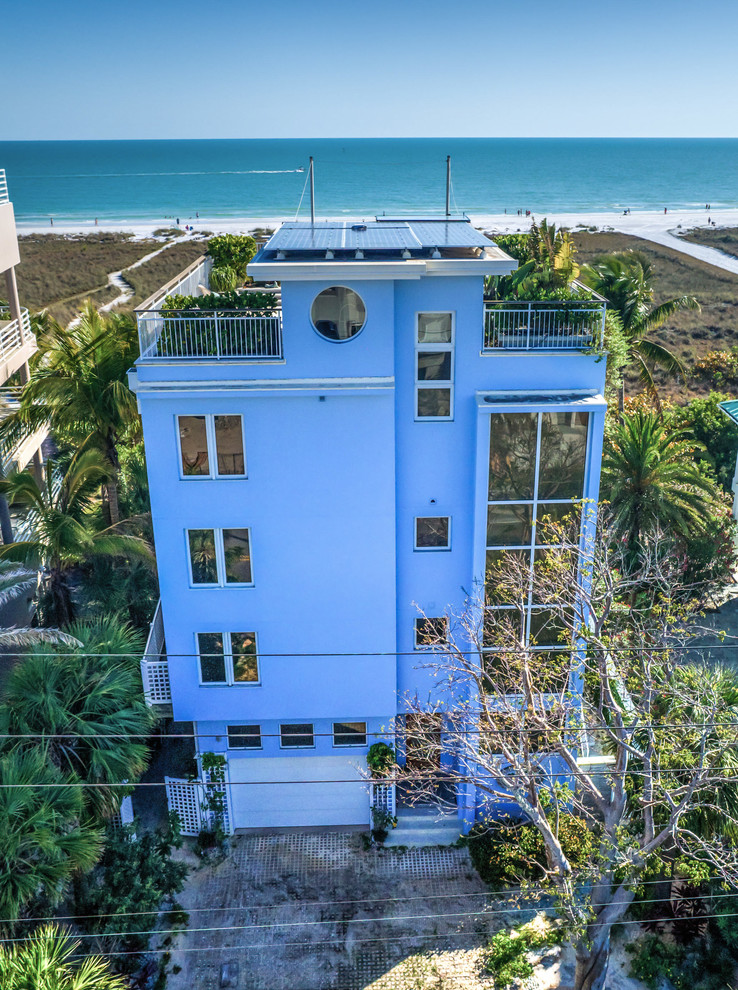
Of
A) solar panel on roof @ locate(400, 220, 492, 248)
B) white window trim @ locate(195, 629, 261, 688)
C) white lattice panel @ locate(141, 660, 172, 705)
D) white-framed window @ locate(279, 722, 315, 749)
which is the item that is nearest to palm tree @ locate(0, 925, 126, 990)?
white lattice panel @ locate(141, 660, 172, 705)

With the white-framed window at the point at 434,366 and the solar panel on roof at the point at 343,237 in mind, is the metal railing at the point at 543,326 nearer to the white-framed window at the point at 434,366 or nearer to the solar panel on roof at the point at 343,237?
the white-framed window at the point at 434,366

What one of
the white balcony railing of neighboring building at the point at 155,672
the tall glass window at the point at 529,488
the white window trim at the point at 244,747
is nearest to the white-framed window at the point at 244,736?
the white window trim at the point at 244,747

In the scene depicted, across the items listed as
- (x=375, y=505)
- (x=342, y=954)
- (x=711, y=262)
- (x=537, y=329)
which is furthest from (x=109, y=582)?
(x=711, y=262)

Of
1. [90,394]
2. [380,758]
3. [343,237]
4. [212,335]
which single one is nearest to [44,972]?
[380,758]

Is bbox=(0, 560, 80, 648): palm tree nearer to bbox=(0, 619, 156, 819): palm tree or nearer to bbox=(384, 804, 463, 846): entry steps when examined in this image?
bbox=(0, 619, 156, 819): palm tree

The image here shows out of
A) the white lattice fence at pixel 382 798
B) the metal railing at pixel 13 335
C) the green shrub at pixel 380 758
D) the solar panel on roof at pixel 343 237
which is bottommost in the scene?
the white lattice fence at pixel 382 798

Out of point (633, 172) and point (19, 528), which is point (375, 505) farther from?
point (633, 172)
